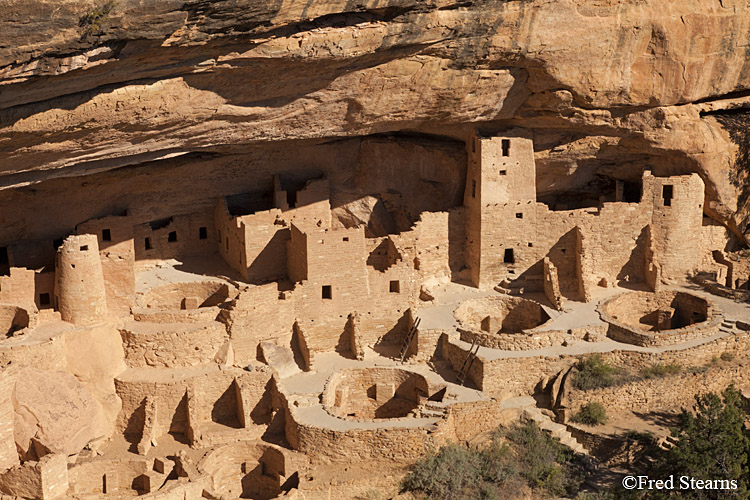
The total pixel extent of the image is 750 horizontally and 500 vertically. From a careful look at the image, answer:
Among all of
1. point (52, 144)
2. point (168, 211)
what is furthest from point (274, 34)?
point (168, 211)

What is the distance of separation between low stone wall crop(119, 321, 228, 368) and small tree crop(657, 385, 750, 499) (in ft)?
32.5

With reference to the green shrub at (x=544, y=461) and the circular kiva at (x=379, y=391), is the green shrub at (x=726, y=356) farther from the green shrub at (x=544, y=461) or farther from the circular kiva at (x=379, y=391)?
the circular kiva at (x=379, y=391)

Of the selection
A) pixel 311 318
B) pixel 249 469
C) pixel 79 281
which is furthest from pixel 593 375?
pixel 79 281

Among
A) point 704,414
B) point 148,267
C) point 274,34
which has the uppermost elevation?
point 274,34

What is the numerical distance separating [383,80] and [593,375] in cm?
803

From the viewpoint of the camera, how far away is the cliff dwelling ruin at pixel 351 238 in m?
23.1

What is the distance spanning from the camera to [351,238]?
28.1 m

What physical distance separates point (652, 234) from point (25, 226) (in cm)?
1526

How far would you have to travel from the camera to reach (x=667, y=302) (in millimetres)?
30203

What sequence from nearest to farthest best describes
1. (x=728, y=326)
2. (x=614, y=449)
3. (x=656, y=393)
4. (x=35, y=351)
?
(x=35, y=351) → (x=614, y=449) → (x=656, y=393) → (x=728, y=326)

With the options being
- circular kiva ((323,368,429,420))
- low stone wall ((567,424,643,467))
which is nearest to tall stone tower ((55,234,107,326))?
circular kiva ((323,368,429,420))

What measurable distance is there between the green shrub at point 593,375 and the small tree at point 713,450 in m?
2.01

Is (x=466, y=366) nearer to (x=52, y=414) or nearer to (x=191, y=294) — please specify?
(x=191, y=294)

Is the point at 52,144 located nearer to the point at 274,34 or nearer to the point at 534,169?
the point at 274,34
